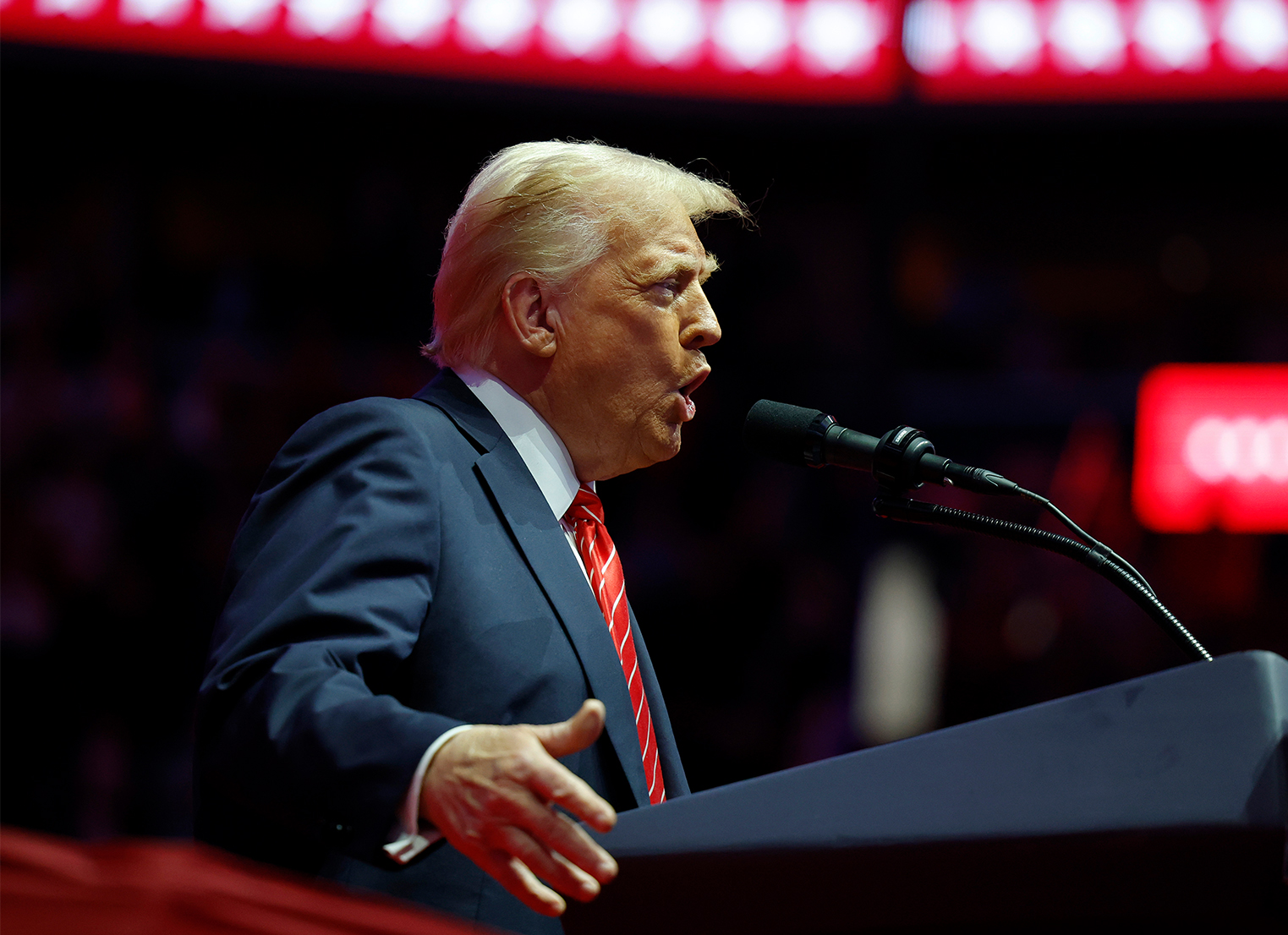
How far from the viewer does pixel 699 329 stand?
143cm

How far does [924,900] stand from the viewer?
74 cm

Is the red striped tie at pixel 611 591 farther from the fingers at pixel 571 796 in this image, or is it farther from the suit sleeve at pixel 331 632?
the fingers at pixel 571 796

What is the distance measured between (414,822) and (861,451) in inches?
20.9

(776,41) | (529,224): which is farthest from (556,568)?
(776,41)

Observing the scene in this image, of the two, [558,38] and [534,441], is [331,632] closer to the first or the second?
[534,441]

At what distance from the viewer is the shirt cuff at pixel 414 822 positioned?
2.71 ft

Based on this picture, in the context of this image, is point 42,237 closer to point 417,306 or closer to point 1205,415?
point 417,306

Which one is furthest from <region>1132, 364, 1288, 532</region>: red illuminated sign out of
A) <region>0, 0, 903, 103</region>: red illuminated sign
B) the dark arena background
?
<region>0, 0, 903, 103</region>: red illuminated sign

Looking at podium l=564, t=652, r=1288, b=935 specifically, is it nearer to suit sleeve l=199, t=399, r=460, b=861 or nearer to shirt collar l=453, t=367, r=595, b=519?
suit sleeve l=199, t=399, r=460, b=861

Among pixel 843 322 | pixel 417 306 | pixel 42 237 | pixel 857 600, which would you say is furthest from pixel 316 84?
pixel 843 322

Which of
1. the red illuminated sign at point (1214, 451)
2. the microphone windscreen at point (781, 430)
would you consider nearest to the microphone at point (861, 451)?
the microphone windscreen at point (781, 430)

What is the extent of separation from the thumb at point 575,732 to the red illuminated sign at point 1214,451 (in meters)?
4.19

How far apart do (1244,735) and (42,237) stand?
13.9ft

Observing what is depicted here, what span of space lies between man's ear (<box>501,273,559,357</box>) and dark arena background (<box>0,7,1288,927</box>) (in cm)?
211
